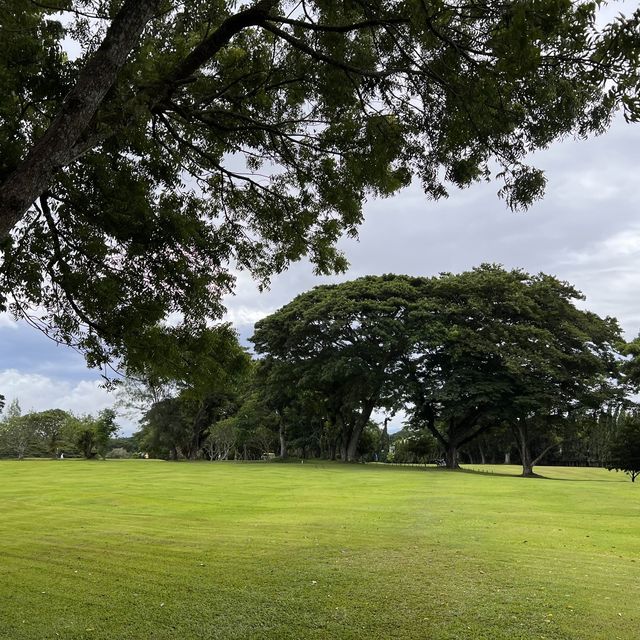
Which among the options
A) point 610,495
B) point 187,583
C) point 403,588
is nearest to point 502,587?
point 403,588

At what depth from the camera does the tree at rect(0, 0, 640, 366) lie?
13.8 feet

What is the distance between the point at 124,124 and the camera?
192 inches

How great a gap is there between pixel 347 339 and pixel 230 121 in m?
31.7

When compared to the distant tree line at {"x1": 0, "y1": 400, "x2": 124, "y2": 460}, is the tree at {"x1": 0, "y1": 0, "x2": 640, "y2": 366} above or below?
above

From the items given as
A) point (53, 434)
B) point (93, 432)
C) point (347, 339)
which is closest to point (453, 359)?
point (347, 339)

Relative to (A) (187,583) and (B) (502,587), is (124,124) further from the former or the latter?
(B) (502,587)

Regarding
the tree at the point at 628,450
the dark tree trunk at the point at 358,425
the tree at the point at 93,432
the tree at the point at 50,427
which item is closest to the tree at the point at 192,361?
the tree at the point at 628,450

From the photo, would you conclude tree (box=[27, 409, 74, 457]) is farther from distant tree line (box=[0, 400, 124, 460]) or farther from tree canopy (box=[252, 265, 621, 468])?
tree canopy (box=[252, 265, 621, 468])

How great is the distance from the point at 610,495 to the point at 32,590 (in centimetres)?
1912

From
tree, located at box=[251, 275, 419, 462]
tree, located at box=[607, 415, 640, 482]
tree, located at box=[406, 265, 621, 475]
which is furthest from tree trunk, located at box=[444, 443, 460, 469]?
tree, located at box=[607, 415, 640, 482]

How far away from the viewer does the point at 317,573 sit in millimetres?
7070

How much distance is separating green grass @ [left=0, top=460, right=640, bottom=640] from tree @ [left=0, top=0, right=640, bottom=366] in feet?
10.3

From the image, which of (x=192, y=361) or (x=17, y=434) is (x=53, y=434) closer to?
(x=17, y=434)

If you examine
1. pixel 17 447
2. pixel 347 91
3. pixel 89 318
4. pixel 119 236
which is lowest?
pixel 17 447
